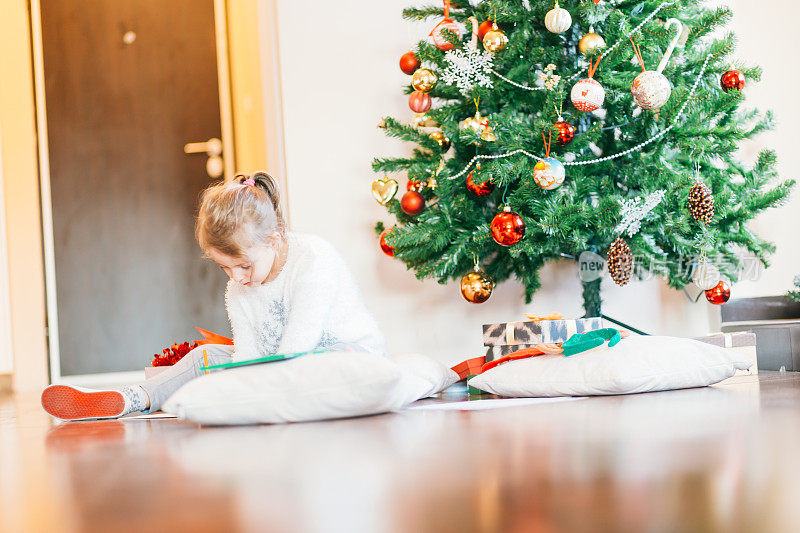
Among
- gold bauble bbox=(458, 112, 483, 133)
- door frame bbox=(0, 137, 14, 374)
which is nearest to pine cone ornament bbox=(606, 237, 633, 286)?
gold bauble bbox=(458, 112, 483, 133)

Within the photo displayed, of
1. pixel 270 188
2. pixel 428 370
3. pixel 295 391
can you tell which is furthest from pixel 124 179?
pixel 295 391

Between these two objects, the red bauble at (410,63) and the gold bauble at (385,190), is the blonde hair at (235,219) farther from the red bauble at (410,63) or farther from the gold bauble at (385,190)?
the red bauble at (410,63)

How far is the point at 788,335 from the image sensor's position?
2070mm

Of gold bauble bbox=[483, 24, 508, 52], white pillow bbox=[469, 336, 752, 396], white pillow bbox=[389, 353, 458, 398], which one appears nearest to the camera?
white pillow bbox=[469, 336, 752, 396]

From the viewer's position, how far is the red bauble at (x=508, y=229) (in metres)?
1.88

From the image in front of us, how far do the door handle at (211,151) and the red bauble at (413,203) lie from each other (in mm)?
1699

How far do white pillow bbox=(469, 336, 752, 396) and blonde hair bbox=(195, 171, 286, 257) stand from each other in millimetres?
619

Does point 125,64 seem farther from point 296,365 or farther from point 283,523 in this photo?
point 283,523

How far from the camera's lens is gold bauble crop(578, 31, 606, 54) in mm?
1882

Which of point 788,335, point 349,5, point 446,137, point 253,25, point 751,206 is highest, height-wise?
point 253,25

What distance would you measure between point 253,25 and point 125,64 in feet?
2.29

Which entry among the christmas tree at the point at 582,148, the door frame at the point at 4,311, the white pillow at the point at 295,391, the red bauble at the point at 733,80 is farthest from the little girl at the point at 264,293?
the door frame at the point at 4,311

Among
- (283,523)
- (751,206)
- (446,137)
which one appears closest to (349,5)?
(446,137)

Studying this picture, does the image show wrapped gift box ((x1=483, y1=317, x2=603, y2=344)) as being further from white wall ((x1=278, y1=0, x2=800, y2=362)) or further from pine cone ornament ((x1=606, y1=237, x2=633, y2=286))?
white wall ((x1=278, y1=0, x2=800, y2=362))
